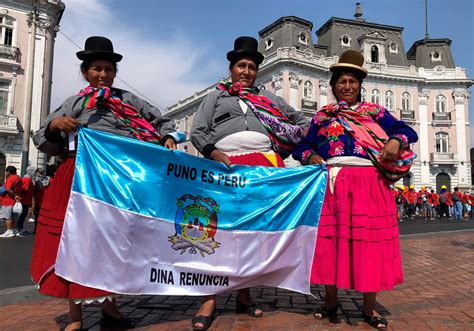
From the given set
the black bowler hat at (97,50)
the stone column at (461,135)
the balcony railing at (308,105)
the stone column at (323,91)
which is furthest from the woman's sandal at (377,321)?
the stone column at (461,135)

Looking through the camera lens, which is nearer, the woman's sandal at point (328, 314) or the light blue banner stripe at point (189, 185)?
the light blue banner stripe at point (189, 185)

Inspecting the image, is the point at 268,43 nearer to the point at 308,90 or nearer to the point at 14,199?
the point at 308,90

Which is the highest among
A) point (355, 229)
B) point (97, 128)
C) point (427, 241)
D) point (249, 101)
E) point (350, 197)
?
point (249, 101)

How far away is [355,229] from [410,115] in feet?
139

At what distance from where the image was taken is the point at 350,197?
2.86 meters

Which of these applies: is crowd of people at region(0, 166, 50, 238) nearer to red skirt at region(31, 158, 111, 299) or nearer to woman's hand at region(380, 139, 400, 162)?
red skirt at region(31, 158, 111, 299)

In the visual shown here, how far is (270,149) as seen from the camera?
3.26m

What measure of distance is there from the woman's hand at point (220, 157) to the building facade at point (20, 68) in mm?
23815

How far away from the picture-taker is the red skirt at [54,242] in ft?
7.84

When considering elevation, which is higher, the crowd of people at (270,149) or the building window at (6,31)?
the building window at (6,31)

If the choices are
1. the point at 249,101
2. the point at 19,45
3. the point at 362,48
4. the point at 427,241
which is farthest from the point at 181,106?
the point at 249,101

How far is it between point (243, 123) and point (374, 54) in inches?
1717

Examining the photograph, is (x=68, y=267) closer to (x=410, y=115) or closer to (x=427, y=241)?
(x=427, y=241)

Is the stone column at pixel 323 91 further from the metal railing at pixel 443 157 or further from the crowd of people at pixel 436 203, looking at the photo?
the crowd of people at pixel 436 203
